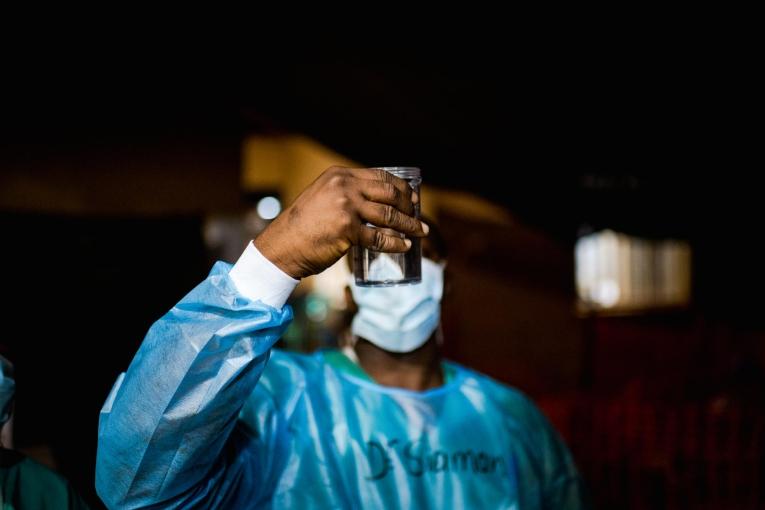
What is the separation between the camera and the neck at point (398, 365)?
1.73 meters

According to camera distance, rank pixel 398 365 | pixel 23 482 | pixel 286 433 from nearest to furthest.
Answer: pixel 23 482
pixel 286 433
pixel 398 365

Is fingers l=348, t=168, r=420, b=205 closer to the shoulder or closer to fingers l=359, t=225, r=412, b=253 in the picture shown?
fingers l=359, t=225, r=412, b=253

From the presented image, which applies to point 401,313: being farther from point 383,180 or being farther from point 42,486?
point 42,486

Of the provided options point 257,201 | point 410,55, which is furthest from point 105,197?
point 257,201

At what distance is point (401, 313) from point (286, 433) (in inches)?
16.5

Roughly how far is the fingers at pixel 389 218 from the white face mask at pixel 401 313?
0.64m

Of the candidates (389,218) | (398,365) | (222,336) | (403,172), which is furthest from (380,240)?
(398,365)

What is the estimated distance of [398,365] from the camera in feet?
5.69

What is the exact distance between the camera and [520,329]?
7.00 metres

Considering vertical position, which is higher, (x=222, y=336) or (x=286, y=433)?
(x=222, y=336)

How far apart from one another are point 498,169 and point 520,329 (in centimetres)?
319

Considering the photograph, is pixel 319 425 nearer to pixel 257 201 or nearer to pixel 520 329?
pixel 520 329

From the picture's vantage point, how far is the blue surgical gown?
1021mm

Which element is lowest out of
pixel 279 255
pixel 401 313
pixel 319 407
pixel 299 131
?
pixel 319 407
